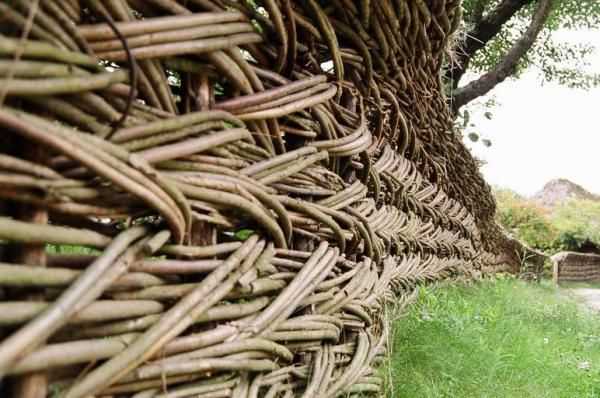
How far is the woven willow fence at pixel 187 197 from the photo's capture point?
0.40m

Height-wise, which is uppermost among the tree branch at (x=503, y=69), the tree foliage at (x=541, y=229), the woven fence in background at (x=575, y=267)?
the tree branch at (x=503, y=69)

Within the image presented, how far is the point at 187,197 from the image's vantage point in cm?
52

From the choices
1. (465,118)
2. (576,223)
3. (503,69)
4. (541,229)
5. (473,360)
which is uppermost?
(503,69)

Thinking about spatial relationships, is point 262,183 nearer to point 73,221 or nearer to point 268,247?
point 268,247

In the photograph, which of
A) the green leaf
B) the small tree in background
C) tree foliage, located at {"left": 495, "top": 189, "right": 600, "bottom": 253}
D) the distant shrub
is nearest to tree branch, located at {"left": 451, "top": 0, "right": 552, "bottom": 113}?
the green leaf

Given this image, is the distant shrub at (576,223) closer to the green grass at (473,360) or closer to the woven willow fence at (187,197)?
the green grass at (473,360)

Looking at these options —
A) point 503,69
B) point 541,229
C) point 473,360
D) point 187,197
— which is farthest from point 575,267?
point 187,197

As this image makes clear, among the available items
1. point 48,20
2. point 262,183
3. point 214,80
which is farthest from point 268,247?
point 48,20

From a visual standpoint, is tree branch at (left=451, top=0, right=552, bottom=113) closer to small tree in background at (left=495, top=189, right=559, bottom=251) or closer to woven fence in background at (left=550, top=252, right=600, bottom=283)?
woven fence in background at (left=550, top=252, right=600, bottom=283)

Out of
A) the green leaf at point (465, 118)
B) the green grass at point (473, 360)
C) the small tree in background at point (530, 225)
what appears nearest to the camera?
the green grass at point (473, 360)

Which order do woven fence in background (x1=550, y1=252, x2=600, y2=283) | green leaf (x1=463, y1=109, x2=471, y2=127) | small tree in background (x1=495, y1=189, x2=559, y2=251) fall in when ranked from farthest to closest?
small tree in background (x1=495, y1=189, x2=559, y2=251)
woven fence in background (x1=550, y1=252, x2=600, y2=283)
green leaf (x1=463, y1=109, x2=471, y2=127)

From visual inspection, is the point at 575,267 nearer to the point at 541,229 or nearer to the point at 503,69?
the point at 541,229

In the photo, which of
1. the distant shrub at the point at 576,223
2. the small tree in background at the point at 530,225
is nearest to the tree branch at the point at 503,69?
the small tree in background at the point at 530,225

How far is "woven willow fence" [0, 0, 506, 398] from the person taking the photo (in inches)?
15.6
